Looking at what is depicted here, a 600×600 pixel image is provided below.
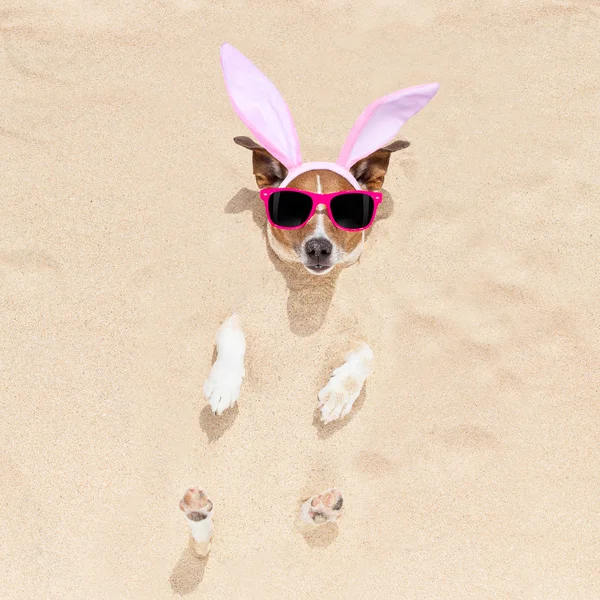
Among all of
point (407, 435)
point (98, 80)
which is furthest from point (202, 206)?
point (407, 435)

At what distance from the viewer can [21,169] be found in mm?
3887

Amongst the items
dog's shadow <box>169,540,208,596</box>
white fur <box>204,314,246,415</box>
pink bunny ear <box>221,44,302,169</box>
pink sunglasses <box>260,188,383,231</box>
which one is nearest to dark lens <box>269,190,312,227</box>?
pink sunglasses <box>260,188,383,231</box>

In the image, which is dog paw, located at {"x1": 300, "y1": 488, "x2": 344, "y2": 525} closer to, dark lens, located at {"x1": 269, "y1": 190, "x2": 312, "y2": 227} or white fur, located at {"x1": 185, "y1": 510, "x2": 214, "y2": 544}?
white fur, located at {"x1": 185, "y1": 510, "x2": 214, "y2": 544}

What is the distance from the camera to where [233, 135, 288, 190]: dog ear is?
338 cm

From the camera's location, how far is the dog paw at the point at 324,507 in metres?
3.12

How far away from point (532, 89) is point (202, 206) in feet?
7.32

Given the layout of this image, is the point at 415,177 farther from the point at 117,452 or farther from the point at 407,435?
the point at 117,452

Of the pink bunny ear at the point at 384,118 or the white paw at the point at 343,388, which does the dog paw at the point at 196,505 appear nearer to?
the white paw at the point at 343,388

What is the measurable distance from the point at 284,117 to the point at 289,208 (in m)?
0.49

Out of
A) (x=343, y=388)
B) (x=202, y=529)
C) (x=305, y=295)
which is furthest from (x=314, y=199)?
(x=202, y=529)

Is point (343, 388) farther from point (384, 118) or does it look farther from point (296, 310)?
point (384, 118)

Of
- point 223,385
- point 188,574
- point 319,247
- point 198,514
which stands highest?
point 319,247

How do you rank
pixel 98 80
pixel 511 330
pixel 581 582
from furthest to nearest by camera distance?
pixel 98 80, pixel 511 330, pixel 581 582

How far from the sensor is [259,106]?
10.7 feet
